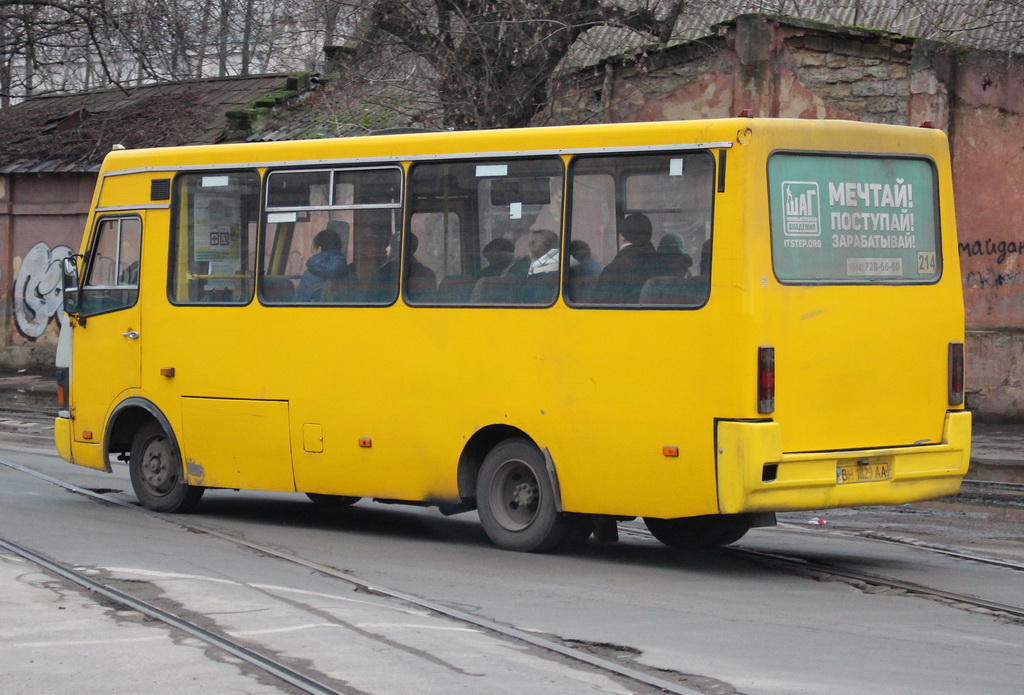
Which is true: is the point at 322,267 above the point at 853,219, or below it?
below

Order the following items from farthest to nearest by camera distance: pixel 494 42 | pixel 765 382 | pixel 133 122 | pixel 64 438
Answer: pixel 133 122
pixel 494 42
pixel 64 438
pixel 765 382

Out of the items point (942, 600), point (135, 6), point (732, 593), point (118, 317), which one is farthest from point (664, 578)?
point (135, 6)

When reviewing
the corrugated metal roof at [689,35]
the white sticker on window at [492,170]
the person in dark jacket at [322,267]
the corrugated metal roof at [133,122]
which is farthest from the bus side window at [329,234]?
the corrugated metal roof at [133,122]

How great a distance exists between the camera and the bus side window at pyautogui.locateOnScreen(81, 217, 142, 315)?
453 inches

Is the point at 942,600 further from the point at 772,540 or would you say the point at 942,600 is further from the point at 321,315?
the point at 321,315

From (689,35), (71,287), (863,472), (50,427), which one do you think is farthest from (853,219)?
(689,35)

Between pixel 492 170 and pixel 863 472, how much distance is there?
2988 millimetres

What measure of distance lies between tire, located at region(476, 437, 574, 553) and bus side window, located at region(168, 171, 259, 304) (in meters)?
2.46

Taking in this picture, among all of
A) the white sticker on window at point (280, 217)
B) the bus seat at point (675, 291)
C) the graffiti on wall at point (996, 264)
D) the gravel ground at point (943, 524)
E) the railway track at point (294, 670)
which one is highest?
the graffiti on wall at point (996, 264)

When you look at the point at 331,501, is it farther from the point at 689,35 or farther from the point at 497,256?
the point at 689,35

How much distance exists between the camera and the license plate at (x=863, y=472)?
28.3ft

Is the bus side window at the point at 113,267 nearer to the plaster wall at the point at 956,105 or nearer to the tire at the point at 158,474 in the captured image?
the tire at the point at 158,474

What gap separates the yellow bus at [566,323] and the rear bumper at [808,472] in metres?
0.02

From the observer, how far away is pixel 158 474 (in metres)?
11.5
